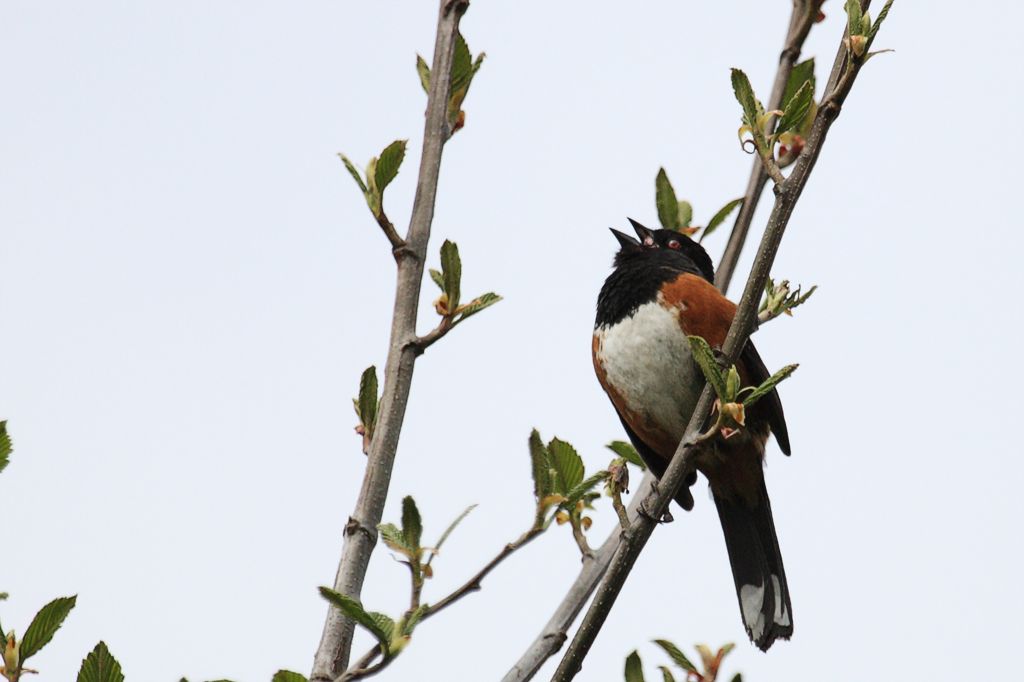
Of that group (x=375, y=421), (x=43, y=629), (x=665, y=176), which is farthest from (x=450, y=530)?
(x=665, y=176)

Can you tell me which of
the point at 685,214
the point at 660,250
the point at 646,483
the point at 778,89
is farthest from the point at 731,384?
the point at 660,250

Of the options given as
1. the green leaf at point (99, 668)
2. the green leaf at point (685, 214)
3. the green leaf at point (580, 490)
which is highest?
the green leaf at point (685, 214)

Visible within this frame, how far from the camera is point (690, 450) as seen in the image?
2.48 metres

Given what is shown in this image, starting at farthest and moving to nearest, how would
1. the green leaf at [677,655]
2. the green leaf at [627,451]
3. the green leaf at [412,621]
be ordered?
1. the green leaf at [627,451]
2. the green leaf at [677,655]
3. the green leaf at [412,621]

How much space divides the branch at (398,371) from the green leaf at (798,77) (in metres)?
1.24

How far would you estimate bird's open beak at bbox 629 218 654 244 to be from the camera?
4902 mm

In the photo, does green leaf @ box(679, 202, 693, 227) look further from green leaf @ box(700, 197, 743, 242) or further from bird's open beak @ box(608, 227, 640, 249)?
bird's open beak @ box(608, 227, 640, 249)

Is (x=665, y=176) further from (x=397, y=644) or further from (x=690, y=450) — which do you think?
(x=397, y=644)

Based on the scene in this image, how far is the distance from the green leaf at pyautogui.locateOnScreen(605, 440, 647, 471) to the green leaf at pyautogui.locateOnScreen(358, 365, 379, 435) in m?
1.39

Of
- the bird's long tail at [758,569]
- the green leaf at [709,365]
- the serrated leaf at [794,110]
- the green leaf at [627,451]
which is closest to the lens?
the green leaf at [709,365]

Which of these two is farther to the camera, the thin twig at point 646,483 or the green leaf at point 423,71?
the green leaf at point 423,71

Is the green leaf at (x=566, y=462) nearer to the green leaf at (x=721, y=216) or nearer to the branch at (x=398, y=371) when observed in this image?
the branch at (x=398, y=371)

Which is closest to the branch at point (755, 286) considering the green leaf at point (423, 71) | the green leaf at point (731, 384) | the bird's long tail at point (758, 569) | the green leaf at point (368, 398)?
the green leaf at point (731, 384)

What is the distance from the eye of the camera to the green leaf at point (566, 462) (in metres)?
2.72
